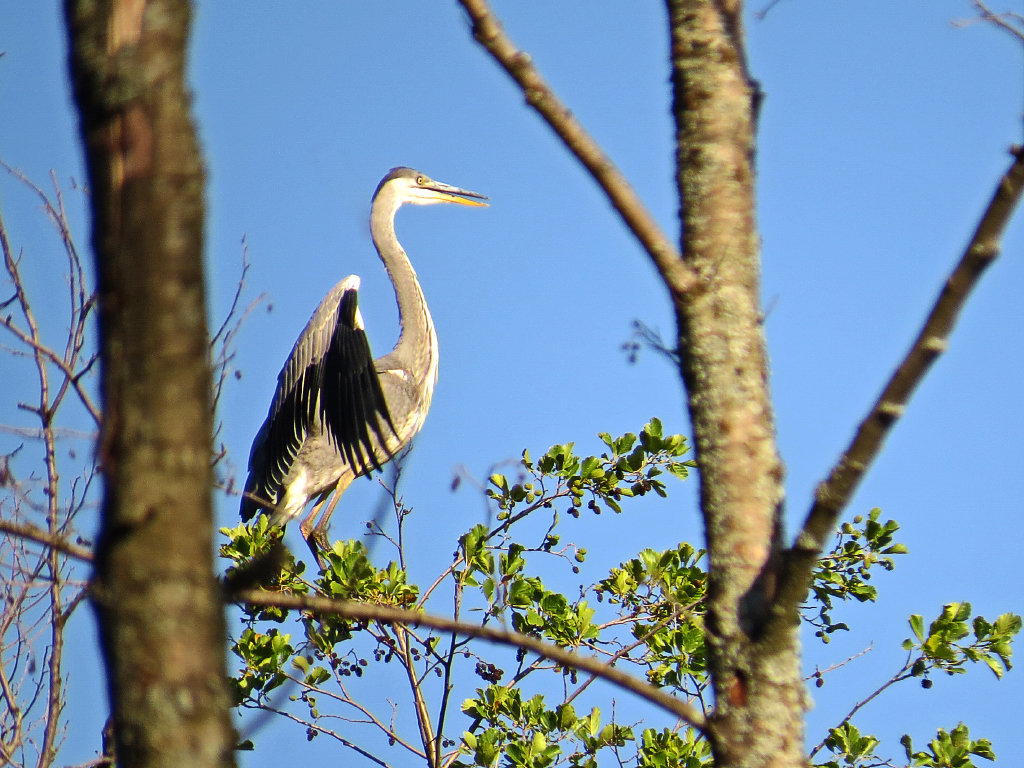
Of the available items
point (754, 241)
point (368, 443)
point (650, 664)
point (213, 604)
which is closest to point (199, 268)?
point (213, 604)

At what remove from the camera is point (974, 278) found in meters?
1.39

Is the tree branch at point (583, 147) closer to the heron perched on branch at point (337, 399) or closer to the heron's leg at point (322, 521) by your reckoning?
the heron perched on branch at point (337, 399)

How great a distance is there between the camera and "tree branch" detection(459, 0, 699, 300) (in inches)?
71.2

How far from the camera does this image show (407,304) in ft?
26.9

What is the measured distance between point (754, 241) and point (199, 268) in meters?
1.04

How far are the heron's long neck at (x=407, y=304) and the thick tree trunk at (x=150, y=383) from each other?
6.72 m

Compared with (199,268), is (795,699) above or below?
below

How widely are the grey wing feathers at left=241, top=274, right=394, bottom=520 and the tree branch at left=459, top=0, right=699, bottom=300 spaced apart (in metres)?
3.38

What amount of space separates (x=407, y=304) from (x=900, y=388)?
6.92 m

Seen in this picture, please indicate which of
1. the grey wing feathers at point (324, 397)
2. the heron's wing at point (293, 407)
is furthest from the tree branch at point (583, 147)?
the heron's wing at point (293, 407)

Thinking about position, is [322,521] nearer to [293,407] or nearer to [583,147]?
[293,407]

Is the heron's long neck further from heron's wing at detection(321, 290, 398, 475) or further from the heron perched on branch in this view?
A: heron's wing at detection(321, 290, 398, 475)

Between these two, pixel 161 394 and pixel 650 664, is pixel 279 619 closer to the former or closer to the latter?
pixel 650 664

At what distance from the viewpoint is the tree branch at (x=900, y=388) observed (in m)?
1.39
